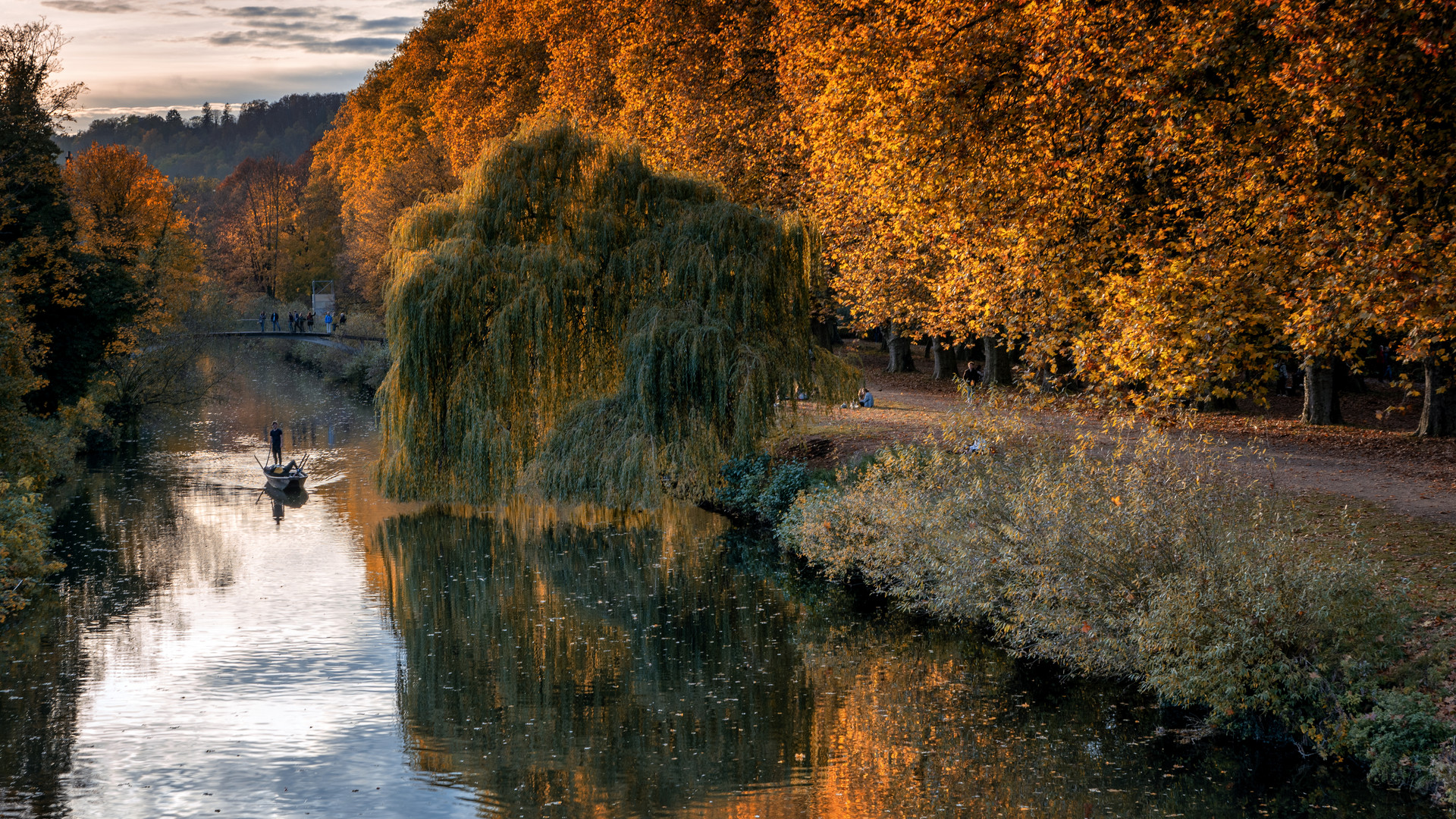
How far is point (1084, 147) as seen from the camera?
18359 millimetres

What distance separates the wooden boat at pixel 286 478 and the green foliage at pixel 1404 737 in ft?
94.9

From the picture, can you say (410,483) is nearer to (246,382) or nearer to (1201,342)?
(1201,342)

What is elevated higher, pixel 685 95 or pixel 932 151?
pixel 685 95

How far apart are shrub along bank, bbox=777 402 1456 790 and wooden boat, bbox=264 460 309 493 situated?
1975 cm

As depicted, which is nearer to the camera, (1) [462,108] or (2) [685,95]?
(2) [685,95]

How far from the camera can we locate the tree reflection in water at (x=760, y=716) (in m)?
12.9

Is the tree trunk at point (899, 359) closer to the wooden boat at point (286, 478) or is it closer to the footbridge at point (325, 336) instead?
the wooden boat at point (286, 478)

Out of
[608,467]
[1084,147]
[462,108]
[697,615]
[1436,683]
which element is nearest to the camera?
[1436,683]

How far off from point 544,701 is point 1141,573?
824 centimetres

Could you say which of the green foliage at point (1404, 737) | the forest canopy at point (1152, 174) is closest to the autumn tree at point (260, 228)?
the forest canopy at point (1152, 174)

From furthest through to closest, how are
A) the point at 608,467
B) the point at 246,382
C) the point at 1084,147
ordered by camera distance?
the point at 246,382, the point at 608,467, the point at 1084,147

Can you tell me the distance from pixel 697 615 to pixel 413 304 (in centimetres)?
901

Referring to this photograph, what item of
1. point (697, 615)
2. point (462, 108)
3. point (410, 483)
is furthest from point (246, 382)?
point (697, 615)

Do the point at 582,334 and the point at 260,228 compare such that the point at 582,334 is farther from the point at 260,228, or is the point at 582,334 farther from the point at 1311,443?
the point at 260,228
